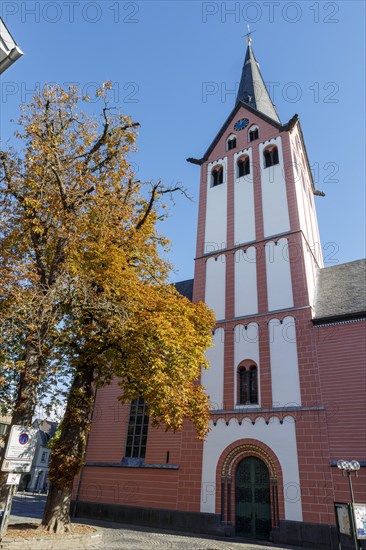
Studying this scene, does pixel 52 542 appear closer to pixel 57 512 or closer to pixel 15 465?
pixel 57 512

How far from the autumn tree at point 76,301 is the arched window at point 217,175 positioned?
1189 centimetres

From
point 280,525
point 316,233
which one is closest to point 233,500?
point 280,525

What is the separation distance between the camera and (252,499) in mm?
15562

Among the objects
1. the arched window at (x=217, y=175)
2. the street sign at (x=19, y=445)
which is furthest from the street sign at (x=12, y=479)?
the arched window at (x=217, y=175)

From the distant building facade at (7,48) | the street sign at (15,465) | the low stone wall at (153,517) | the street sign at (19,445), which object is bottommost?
the low stone wall at (153,517)

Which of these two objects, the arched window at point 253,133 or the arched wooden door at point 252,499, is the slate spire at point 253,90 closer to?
the arched window at point 253,133

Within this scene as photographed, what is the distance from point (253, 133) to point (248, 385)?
17.2 m

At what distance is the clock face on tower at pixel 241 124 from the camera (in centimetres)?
2698

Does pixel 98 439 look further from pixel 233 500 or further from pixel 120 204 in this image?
pixel 120 204

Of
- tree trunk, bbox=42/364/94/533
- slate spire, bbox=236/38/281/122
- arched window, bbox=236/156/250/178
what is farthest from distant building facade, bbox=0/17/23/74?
slate spire, bbox=236/38/281/122

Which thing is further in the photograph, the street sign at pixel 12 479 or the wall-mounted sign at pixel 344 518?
the wall-mounted sign at pixel 344 518

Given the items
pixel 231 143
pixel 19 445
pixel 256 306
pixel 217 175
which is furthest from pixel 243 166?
pixel 19 445

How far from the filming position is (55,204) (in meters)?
13.0

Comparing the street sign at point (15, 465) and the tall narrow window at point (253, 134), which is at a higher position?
the tall narrow window at point (253, 134)
